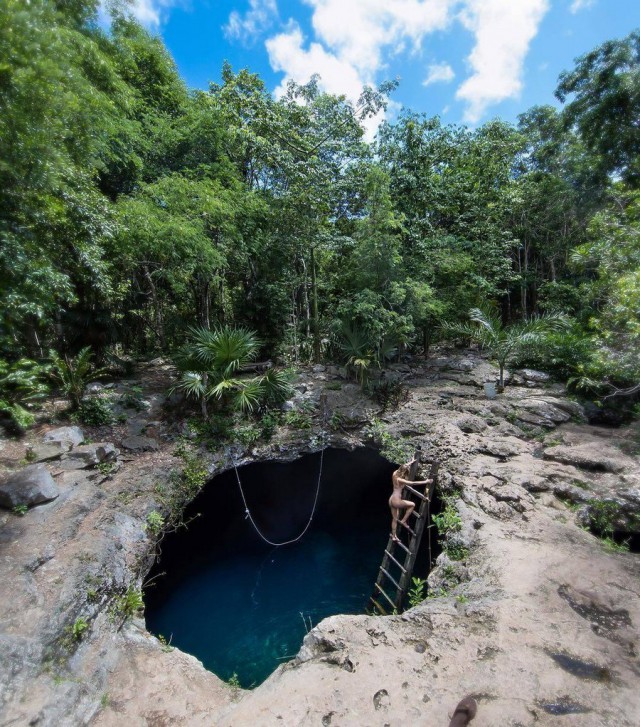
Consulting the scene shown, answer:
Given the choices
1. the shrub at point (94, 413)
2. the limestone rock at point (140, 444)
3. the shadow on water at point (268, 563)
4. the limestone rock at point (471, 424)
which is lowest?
the shadow on water at point (268, 563)

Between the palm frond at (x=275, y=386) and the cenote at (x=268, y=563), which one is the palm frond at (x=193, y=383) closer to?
the palm frond at (x=275, y=386)

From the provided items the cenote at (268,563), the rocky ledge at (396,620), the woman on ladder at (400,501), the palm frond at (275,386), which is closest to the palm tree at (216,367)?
the palm frond at (275,386)

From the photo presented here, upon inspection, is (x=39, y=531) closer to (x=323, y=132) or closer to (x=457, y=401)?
(x=457, y=401)

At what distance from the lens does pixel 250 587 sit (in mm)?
7852

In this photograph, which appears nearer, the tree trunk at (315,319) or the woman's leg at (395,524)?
the woman's leg at (395,524)

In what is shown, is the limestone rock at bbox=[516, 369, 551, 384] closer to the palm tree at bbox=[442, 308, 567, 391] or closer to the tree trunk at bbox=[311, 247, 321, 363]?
the palm tree at bbox=[442, 308, 567, 391]

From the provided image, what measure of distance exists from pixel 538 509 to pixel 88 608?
6346 millimetres

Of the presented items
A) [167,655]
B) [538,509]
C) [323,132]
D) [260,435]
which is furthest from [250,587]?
[323,132]

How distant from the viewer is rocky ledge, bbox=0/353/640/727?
3.32 m

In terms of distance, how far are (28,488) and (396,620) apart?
5.40 m

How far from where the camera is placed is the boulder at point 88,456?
21.4 feet

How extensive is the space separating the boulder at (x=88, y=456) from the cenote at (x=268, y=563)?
260 centimetres

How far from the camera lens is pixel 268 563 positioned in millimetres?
8492

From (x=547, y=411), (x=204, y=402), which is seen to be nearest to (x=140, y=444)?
(x=204, y=402)
